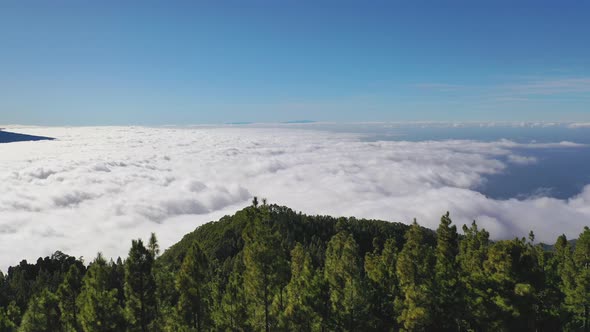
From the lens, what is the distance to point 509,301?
28719mm

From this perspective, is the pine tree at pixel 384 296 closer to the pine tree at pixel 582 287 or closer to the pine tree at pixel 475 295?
the pine tree at pixel 475 295

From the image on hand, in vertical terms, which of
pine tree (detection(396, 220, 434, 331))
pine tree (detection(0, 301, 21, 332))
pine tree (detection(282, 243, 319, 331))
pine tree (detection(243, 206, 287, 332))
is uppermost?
pine tree (detection(243, 206, 287, 332))

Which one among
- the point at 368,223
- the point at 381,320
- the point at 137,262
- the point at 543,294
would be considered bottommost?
the point at 368,223

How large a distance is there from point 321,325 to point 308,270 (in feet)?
20.6

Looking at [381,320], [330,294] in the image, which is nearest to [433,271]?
[381,320]

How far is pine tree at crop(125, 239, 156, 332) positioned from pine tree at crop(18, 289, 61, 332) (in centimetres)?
1576

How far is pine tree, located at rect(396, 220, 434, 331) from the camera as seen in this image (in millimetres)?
33469

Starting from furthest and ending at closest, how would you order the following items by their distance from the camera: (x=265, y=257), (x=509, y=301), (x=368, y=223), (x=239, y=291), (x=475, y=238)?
1. (x=368, y=223)
2. (x=475, y=238)
3. (x=239, y=291)
4. (x=265, y=257)
5. (x=509, y=301)

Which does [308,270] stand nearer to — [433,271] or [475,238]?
[433,271]

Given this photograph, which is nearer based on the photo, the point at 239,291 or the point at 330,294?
the point at 330,294

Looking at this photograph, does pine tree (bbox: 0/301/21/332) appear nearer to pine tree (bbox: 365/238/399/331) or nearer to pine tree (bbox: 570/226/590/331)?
pine tree (bbox: 365/238/399/331)

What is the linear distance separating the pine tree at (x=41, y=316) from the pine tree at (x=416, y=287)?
35.3m

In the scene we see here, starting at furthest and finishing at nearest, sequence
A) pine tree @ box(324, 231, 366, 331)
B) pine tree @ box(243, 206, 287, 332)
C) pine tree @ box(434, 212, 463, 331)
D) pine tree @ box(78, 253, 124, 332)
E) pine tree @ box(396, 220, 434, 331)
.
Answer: pine tree @ box(324, 231, 366, 331) < pine tree @ box(434, 212, 463, 331) < pine tree @ box(396, 220, 434, 331) < pine tree @ box(243, 206, 287, 332) < pine tree @ box(78, 253, 124, 332)

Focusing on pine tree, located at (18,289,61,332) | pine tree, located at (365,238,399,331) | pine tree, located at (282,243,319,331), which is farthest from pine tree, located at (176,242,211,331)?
pine tree, located at (365,238,399,331)
